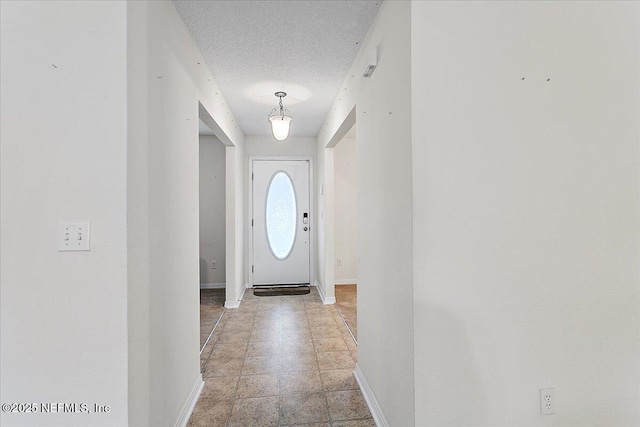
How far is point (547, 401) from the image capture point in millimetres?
1409

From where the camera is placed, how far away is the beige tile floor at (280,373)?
6.34ft

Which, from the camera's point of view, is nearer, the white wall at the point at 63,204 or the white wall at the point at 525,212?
the white wall at the point at 63,204

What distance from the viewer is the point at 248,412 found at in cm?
197

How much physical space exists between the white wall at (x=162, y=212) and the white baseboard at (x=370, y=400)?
111 cm

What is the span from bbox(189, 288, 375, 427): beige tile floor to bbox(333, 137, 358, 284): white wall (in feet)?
5.07

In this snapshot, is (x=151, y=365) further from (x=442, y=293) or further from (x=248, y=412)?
(x=442, y=293)

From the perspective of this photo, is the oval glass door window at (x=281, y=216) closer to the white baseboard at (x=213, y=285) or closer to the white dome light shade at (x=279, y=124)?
the white baseboard at (x=213, y=285)

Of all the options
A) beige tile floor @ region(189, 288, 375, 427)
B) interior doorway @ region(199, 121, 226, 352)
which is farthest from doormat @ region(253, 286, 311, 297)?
beige tile floor @ region(189, 288, 375, 427)

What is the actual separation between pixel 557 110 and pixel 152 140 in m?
1.80

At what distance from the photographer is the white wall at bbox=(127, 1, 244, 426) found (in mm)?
1291

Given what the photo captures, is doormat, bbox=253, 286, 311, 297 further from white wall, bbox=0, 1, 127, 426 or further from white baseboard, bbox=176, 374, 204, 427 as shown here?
white wall, bbox=0, 1, 127, 426

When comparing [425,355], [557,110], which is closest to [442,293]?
[425,355]

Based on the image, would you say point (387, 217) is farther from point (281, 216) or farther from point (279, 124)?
point (281, 216)

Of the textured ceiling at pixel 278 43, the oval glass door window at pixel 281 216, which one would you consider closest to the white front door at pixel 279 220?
the oval glass door window at pixel 281 216
